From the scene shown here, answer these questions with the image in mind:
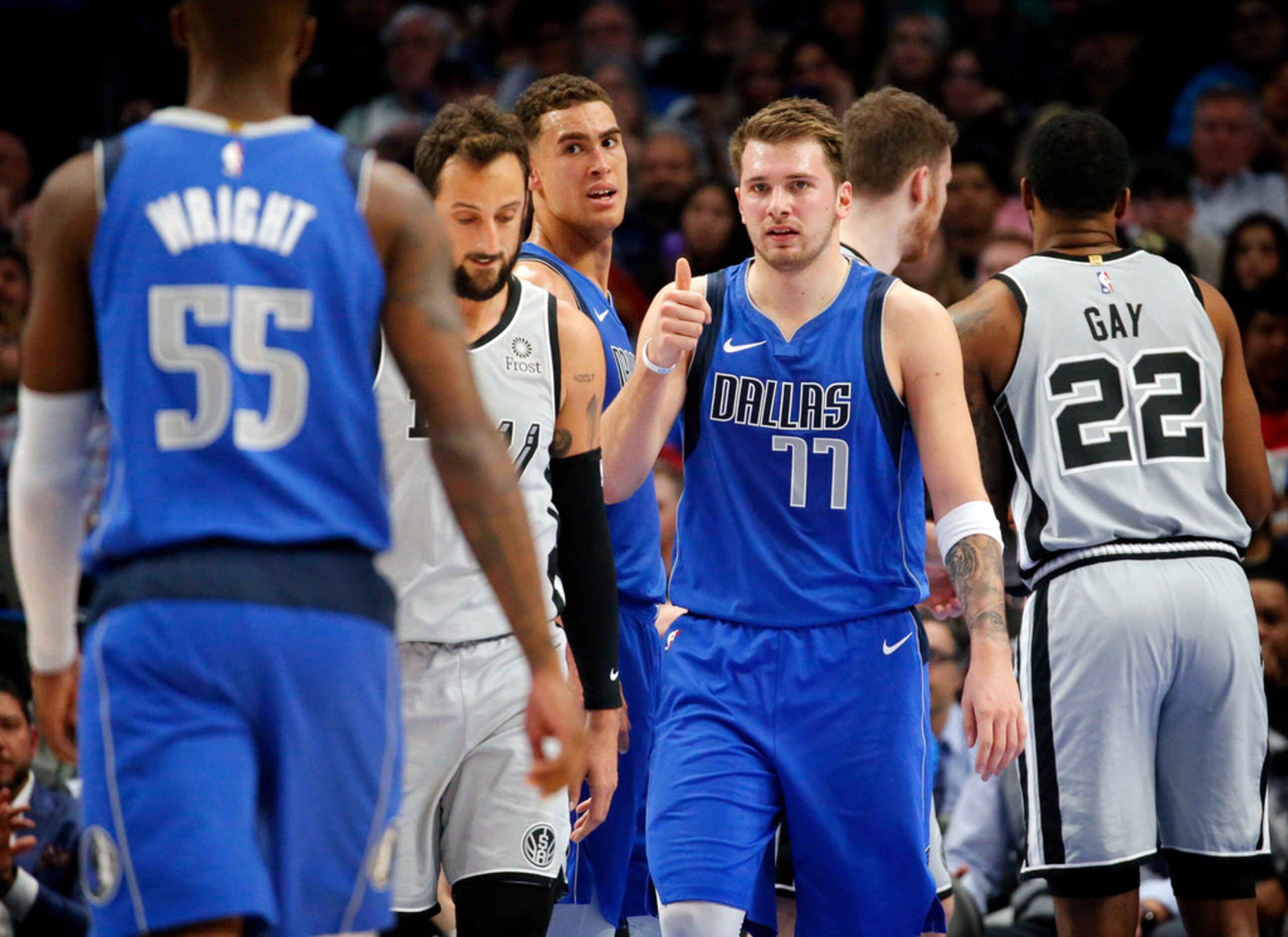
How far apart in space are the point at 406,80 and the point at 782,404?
8.00 m

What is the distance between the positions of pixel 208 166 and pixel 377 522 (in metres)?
0.66

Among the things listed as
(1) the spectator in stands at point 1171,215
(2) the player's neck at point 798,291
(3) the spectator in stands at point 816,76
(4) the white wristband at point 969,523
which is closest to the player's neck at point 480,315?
(2) the player's neck at point 798,291

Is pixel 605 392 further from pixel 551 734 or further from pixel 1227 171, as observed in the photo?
pixel 1227 171

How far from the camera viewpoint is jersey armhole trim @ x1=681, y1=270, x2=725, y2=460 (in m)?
4.86

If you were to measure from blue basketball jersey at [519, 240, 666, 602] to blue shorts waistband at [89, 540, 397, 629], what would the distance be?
2.46 metres

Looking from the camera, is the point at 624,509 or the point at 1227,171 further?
the point at 1227,171

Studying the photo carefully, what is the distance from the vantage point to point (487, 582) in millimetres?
4008

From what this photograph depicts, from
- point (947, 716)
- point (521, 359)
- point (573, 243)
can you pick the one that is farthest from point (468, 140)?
point (947, 716)

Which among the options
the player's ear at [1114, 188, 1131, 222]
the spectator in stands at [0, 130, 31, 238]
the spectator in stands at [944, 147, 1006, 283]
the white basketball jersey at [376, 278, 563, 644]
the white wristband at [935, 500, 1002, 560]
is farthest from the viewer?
the spectator in stands at [0, 130, 31, 238]

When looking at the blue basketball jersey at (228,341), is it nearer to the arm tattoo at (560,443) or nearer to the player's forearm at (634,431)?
the arm tattoo at (560,443)

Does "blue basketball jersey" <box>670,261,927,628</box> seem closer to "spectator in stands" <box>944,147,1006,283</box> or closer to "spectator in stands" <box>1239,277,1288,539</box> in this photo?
"spectator in stands" <box>1239,277,1288,539</box>

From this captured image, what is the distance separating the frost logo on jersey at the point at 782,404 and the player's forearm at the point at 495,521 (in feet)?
5.96

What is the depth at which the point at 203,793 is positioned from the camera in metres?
2.65

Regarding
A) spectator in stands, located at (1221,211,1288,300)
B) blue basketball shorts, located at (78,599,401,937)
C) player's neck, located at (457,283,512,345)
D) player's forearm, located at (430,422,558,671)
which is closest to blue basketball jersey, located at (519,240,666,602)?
player's neck, located at (457,283,512,345)
